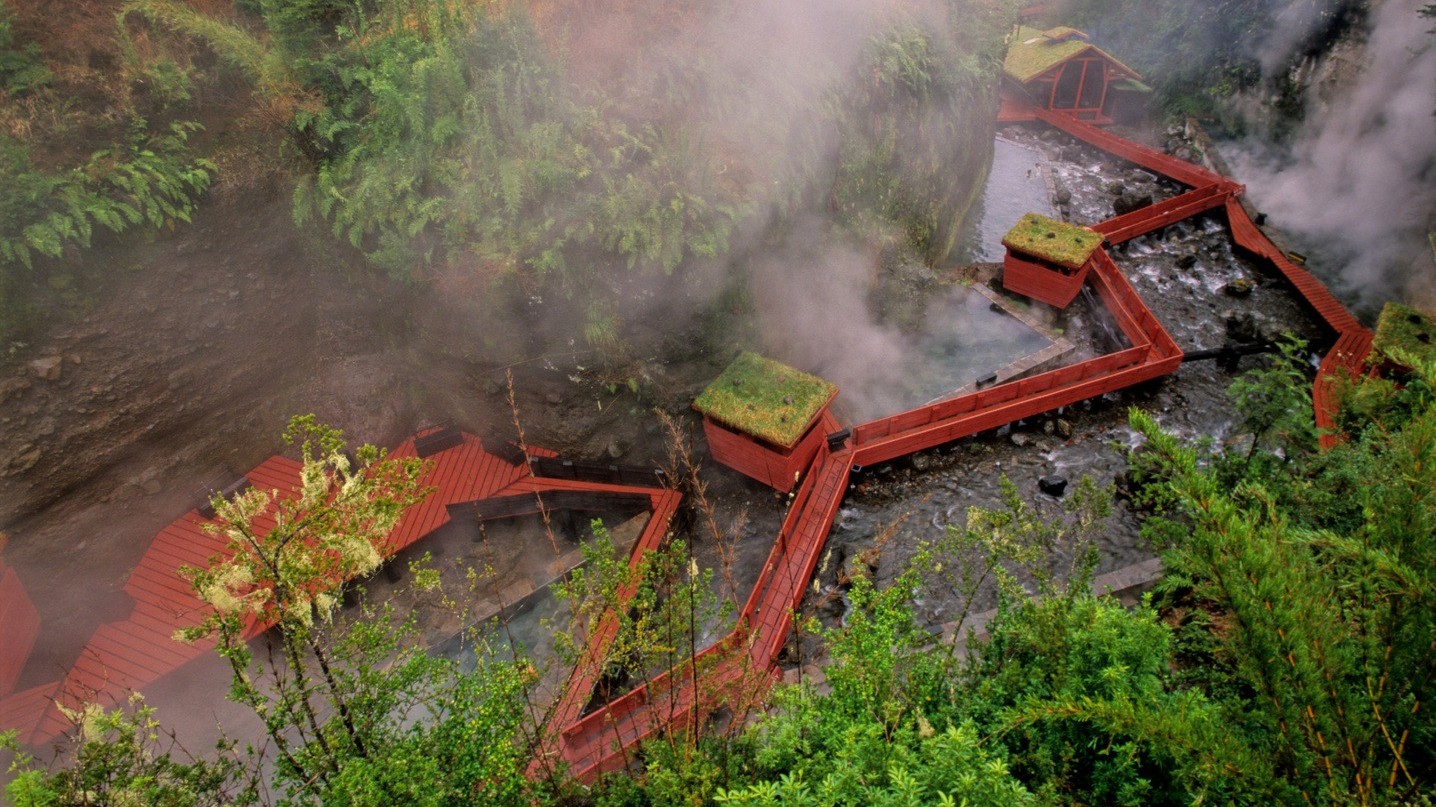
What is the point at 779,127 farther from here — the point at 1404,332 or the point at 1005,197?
the point at 1404,332

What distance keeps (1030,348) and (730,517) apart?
1117 cm

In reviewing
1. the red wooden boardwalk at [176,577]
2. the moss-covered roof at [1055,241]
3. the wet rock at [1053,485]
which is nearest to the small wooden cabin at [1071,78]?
the moss-covered roof at [1055,241]

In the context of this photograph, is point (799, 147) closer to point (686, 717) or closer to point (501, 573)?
point (501, 573)

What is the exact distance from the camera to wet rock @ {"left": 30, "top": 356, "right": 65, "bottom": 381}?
12.5 m

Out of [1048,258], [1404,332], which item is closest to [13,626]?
[1048,258]

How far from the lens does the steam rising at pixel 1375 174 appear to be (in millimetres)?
23141

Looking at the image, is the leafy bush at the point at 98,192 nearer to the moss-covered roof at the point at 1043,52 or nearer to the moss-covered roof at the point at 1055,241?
the moss-covered roof at the point at 1055,241

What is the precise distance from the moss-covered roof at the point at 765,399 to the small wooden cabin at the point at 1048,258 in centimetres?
1014

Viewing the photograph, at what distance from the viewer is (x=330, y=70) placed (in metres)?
15.3

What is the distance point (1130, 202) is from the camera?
28.3 metres

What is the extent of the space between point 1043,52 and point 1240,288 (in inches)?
773

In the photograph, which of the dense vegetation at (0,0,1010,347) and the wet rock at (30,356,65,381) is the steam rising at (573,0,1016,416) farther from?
the wet rock at (30,356,65,381)

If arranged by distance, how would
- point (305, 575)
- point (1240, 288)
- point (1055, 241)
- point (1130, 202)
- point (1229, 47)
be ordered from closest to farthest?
1. point (305, 575)
2. point (1055, 241)
3. point (1240, 288)
4. point (1130, 202)
5. point (1229, 47)

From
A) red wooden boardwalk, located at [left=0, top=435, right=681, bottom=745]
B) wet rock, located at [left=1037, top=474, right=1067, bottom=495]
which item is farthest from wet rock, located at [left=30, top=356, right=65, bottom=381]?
wet rock, located at [left=1037, top=474, right=1067, bottom=495]
